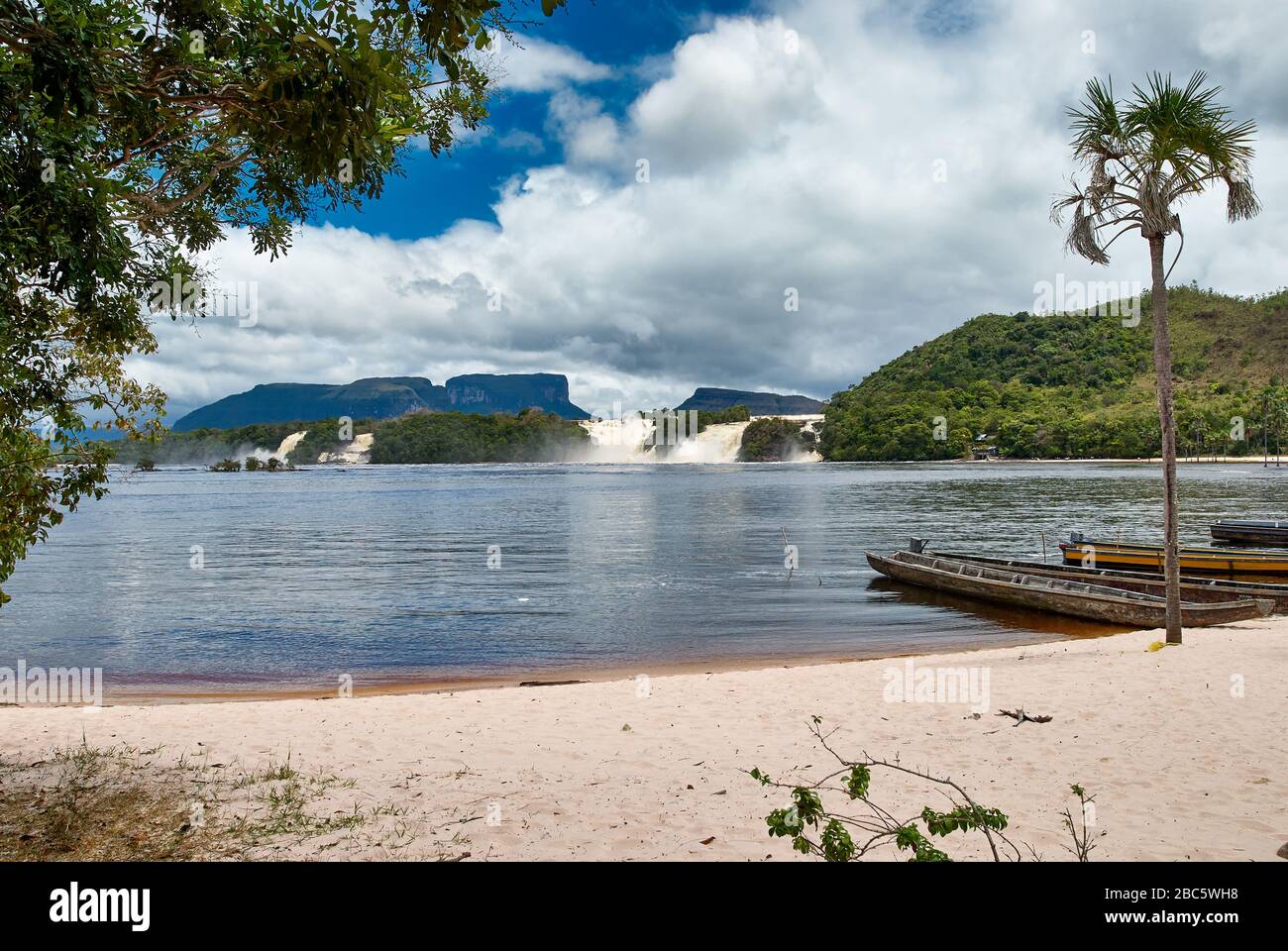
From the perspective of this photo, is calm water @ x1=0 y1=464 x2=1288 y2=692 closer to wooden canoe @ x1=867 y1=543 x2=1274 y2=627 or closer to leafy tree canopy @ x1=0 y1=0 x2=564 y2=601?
wooden canoe @ x1=867 y1=543 x2=1274 y2=627

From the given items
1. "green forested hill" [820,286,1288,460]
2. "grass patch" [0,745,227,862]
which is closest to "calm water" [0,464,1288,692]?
"grass patch" [0,745,227,862]

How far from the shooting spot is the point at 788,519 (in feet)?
191

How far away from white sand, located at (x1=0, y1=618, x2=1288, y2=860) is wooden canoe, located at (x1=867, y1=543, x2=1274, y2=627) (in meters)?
5.06

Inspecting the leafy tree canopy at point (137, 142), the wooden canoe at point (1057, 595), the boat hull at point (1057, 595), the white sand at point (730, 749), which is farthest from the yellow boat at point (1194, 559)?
the leafy tree canopy at point (137, 142)

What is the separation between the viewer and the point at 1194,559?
25484 millimetres

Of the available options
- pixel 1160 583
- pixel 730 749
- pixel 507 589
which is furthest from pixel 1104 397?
pixel 730 749

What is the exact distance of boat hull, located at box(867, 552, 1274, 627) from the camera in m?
19.5

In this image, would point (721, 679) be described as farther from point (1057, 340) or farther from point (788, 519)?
point (1057, 340)

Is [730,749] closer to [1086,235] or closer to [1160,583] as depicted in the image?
[1086,235]

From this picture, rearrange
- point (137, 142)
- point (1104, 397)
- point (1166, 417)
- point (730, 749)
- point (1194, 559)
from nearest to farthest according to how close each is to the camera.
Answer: point (137, 142) < point (730, 749) < point (1166, 417) < point (1194, 559) < point (1104, 397)

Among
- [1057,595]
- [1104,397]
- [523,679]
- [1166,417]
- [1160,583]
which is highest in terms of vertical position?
[1104,397]

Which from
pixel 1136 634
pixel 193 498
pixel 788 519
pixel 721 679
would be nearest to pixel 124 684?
pixel 721 679

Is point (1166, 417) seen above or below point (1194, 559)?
above

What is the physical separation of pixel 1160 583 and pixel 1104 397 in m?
167
